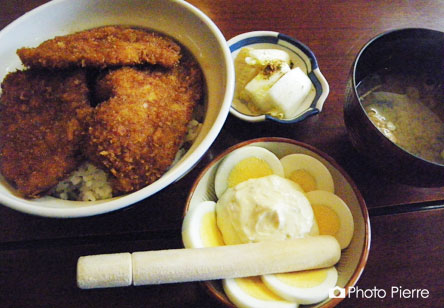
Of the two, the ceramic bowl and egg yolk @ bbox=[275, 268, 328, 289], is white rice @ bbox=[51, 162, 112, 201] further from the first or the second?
the ceramic bowl

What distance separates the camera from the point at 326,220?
0.99 meters

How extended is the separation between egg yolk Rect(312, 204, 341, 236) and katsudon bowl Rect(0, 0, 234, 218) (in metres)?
0.35

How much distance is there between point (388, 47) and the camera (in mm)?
1134

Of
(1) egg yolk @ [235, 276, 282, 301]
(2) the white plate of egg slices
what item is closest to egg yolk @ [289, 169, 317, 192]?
(2) the white plate of egg slices

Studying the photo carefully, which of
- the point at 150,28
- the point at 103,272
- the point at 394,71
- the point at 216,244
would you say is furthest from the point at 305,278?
the point at 150,28

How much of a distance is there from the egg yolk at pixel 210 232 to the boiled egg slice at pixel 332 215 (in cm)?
27

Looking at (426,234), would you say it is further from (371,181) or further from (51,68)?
(51,68)

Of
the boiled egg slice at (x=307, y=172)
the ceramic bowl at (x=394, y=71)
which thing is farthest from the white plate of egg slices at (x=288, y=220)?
the ceramic bowl at (x=394, y=71)

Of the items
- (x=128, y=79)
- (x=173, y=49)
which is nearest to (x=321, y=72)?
(x=173, y=49)

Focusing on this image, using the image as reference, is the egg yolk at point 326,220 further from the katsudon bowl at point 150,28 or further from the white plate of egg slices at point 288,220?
the katsudon bowl at point 150,28

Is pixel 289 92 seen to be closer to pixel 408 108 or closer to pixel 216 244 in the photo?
pixel 408 108

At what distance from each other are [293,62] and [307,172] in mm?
487

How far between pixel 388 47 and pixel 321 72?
10.2 inches

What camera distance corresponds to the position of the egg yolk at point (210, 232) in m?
0.93
